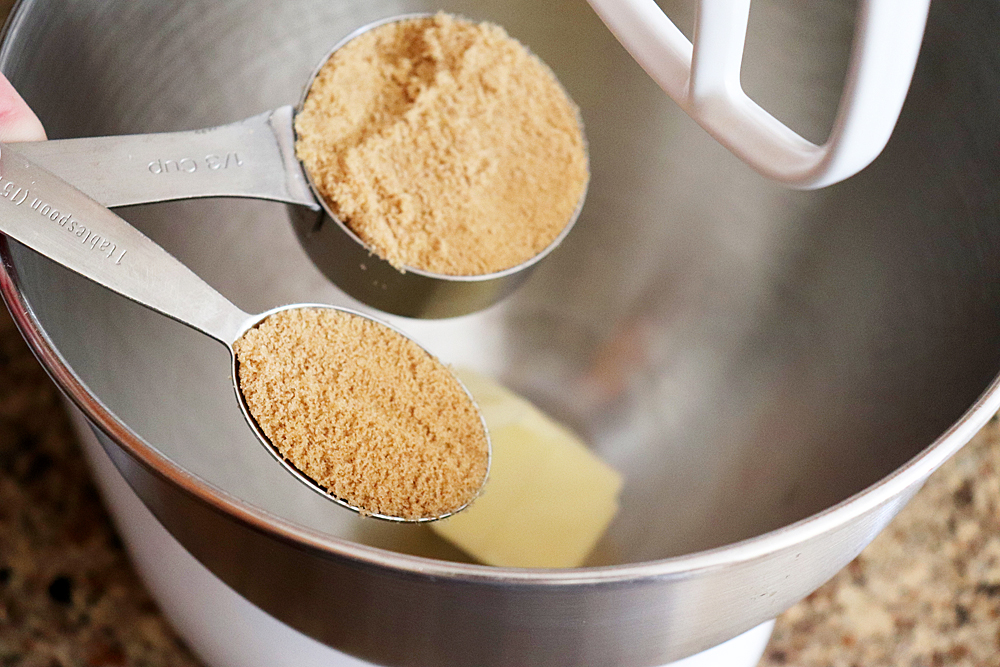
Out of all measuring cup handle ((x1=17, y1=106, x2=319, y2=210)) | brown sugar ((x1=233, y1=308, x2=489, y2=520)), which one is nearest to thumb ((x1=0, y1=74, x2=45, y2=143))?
measuring cup handle ((x1=17, y1=106, x2=319, y2=210))

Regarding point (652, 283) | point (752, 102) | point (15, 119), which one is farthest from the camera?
point (652, 283)

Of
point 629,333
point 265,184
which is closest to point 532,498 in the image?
point 629,333

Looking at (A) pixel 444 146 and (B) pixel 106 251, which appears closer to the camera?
(B) pixel 106 251

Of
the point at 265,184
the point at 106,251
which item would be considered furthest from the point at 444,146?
the point at 106,251

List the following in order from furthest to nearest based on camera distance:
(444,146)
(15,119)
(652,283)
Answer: (652,283) → (444,146) → (15,119)

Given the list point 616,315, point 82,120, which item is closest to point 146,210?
point 82,120

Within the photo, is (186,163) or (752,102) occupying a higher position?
(752,102)

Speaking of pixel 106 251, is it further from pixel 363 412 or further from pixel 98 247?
pixel 363 412

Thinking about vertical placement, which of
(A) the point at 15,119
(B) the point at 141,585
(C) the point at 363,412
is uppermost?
(A) the point at 15,119
